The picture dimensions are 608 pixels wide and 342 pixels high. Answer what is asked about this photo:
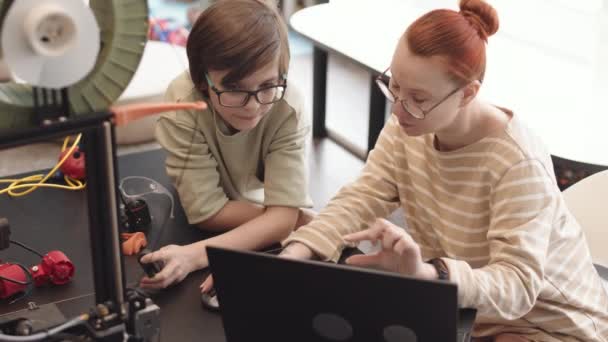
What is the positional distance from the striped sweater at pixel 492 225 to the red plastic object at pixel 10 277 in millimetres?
458

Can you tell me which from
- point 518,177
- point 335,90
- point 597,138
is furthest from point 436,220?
point 335,90

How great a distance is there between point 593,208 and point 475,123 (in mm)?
484

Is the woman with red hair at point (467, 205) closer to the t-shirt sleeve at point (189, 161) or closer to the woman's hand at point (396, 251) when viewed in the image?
the woman's hand at point (396, 251)

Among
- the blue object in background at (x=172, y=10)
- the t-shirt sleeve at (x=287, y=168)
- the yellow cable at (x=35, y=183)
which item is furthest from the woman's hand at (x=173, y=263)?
the blue object in background at (x=172, y=10)

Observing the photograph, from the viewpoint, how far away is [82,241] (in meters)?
1.43

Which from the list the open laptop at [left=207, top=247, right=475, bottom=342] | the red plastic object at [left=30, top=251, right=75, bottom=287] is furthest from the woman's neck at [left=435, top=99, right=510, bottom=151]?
the red plastic object at [left=30, top=251, right=75, bottom=287]

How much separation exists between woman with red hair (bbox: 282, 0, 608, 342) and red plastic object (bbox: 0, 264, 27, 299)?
0.45 m

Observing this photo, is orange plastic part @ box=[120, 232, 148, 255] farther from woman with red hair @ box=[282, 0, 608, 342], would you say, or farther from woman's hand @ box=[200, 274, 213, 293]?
woman with red hair @ box=[282, 0, 608, 342]

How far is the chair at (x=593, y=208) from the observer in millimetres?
1621

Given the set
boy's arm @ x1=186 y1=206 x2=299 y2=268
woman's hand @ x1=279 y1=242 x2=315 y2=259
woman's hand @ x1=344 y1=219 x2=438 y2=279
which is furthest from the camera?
boy's arm @ x1=186 y1=206 x2=299 y2=268

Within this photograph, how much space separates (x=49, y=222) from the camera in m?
1.48

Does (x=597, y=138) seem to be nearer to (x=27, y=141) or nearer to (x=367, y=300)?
(x=367, y=300)

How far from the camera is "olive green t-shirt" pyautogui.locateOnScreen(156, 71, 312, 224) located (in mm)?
1512

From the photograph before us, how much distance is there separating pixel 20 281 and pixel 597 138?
4.21ft
